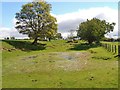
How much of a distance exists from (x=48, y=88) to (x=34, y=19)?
59.7 meters

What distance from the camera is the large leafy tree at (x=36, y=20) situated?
72625 mm

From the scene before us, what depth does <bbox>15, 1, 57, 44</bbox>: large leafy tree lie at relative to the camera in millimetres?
72625

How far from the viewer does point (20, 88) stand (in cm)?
1634

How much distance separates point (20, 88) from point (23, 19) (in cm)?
6005

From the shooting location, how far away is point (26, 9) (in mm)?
74000

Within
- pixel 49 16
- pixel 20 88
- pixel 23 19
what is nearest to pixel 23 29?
pixel 23 19

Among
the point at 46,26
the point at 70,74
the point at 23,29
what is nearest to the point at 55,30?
the point at 46,26

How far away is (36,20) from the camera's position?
74188 mm

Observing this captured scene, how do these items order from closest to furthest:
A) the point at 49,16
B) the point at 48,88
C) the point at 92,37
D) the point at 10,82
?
the point at 48,88 → the point at 10,82 → the point at 49,16 → the point at 92,37

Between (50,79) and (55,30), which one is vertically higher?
(55,30)

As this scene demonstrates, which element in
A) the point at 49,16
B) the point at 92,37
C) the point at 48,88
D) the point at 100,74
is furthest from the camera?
the point at 92,37

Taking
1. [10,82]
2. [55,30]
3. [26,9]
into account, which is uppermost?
[26,9]

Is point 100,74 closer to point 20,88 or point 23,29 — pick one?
point 20,88

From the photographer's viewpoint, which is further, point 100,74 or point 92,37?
point 92,37
